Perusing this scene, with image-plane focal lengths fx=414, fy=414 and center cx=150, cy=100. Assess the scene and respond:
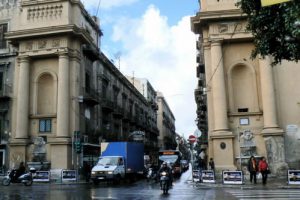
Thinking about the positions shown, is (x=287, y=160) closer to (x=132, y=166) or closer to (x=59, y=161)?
(x=132, y=166)

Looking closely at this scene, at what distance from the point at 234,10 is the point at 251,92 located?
22.5 feet

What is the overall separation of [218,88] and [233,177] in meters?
9.22

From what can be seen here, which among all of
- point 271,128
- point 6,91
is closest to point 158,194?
point 271,128

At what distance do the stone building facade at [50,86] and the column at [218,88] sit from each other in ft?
39.2

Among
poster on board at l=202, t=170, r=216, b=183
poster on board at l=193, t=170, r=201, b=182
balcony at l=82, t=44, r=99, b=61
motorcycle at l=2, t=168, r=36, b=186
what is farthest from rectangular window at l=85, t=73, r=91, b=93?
poster on board at l=202, t=170, r=216, b=183

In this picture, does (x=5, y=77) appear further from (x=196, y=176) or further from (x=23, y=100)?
(x=196, y=176)

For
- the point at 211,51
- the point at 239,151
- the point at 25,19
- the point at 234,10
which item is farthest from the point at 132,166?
the point at 25,19

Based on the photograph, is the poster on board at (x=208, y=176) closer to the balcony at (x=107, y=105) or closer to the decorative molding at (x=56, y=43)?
the decorative molding at (x=56, y=43)

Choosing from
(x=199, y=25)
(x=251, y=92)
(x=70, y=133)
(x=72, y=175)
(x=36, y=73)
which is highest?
(x=199, y=25)

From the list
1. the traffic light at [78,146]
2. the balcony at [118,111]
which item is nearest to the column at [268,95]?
the traffic light at [78,146]

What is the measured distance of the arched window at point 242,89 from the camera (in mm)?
34000

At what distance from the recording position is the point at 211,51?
112 ft

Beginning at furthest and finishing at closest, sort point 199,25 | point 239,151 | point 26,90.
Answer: point 26,90 → point 199,25 → point 239,151

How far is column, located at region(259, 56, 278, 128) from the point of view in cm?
3228
